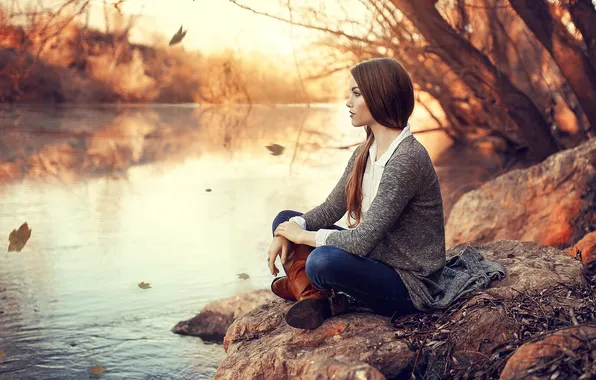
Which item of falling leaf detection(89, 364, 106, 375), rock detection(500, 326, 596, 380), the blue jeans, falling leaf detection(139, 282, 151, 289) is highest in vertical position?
the blue jeans

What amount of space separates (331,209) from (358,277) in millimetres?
364

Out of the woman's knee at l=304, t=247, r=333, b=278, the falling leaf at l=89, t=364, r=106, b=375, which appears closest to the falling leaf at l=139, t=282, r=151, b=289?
the falling leaf at l=89, t=364, r=106, b=375

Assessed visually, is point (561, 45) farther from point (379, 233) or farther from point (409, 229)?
point (379, 233)

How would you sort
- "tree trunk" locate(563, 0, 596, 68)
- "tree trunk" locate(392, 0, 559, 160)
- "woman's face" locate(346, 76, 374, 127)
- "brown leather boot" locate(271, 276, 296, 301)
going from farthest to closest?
"tree trunk" locate(392, 0, 559, 160) → "tree trunk" locate(563, 0, 596, 68) → "brown leather boot" locate(271, 276, 296, 301) → "woman's face" locate(346, 76, 374, 127)

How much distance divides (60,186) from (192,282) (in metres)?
3.11

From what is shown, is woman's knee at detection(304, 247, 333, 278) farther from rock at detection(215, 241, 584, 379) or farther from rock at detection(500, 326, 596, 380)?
rock at detection(500, 326, 596, 380)

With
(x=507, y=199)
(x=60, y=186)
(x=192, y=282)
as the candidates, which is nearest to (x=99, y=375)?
(x=192, y=282)

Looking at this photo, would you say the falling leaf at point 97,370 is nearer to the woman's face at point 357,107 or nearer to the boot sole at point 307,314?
the boot sole at point 307,314

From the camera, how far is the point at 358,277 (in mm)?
2258

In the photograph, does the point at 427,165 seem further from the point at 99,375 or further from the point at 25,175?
the point at 25,175

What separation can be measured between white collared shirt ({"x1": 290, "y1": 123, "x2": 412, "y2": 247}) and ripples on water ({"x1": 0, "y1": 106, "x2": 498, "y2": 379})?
5.92ft

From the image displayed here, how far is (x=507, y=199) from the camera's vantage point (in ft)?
14.7

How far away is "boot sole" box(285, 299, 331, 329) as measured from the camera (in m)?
2.28

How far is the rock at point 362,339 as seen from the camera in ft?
7.25
